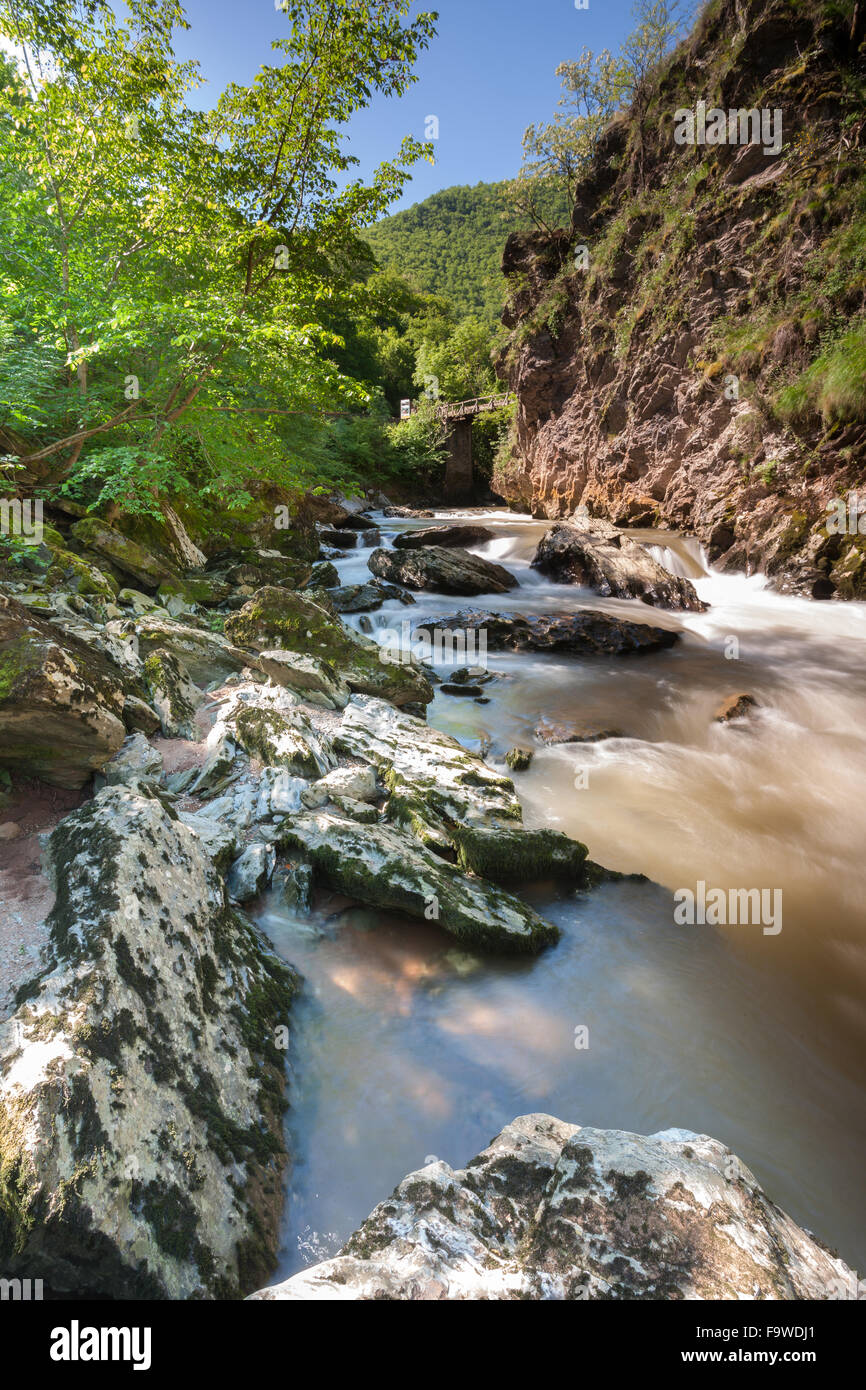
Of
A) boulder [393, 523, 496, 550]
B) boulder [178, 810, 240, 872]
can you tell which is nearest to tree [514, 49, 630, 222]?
boulder [393, 523, 496, 550]

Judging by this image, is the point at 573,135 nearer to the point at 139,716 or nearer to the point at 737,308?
the point at 737,308

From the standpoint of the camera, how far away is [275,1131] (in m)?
2.27

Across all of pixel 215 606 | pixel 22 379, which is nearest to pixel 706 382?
pixel 215 606

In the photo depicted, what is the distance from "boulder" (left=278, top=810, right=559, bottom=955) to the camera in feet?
11.3

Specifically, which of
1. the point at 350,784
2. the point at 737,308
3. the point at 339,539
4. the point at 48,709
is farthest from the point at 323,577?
→ the point at 737,308

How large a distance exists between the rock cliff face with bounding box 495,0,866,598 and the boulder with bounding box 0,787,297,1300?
1261cm

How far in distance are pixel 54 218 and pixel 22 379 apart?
2.34m

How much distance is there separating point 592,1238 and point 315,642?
6.18 metres

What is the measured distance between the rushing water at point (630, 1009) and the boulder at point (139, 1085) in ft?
1.05

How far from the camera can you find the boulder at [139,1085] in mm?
1449

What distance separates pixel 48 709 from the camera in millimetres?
2938

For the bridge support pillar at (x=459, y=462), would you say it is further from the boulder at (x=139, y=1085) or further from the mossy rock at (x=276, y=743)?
the boulder at (x=139, y=1085)

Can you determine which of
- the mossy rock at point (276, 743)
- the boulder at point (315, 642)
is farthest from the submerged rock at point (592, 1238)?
the boulder at point (315, 642)
